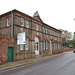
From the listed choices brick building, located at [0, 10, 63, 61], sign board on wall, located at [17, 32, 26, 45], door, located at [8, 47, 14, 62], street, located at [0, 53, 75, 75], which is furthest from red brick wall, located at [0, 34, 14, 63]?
street, located at [0, 53, 75, 75]

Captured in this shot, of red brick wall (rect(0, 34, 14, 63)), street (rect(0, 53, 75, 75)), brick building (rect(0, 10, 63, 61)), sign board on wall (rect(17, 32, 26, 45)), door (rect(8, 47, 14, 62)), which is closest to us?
street (rect(0, 53, 75, 75))

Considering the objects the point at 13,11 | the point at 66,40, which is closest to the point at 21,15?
the point at 13,11

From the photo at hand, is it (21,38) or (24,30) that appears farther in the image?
(24,30)

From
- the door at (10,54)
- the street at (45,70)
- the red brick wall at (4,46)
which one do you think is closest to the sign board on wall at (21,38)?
the red brick wall at (4,46)

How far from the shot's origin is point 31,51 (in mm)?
17594

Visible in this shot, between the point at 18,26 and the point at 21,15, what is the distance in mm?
2147

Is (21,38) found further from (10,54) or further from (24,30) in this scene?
(24,30)

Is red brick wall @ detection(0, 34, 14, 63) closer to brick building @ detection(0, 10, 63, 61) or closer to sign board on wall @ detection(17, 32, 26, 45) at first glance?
brick building @ detection(0, 10, 63, 61)

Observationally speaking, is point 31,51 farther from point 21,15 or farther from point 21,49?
point 21,15

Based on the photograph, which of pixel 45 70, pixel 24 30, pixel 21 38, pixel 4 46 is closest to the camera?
pixel 45 70

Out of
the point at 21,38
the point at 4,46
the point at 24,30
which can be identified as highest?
the point at 24,30

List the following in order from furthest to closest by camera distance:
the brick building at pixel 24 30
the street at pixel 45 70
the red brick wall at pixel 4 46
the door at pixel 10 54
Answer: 1. the brick building at pixel 24 30
2. the door at pixel 10 54
3. the red brick wall at pixel 4 46
4. the street at pixel 45 70

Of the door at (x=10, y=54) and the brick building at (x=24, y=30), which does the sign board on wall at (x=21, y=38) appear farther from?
the door at (x=10, y=54)

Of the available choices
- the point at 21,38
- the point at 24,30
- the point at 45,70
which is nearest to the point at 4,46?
the point at 21,38
